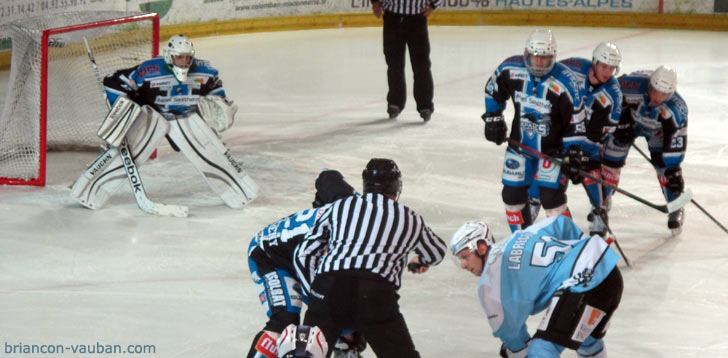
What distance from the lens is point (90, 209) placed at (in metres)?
6.30

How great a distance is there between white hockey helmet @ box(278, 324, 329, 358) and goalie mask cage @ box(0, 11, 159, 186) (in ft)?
14.3

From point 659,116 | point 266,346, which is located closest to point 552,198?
point 659,116

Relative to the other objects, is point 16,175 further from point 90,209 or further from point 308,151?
point 308,151

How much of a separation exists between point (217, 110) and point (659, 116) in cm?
257

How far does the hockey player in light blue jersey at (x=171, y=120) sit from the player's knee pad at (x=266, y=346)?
9.37 ft

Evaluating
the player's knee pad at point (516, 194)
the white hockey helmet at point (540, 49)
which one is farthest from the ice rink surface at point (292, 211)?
the white hockey helmet at point (540, 49)

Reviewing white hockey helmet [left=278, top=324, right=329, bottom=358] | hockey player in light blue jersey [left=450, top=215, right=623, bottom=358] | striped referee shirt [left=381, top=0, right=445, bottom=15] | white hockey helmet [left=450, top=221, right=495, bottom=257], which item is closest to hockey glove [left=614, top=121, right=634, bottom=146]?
hockey player in light blue jersey [left=450, top=215, right=623, bottom=358]

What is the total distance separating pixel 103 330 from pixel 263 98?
5293 millimetres

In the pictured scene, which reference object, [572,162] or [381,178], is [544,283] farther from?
[572,162]

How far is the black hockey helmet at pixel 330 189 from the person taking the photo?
3.77m

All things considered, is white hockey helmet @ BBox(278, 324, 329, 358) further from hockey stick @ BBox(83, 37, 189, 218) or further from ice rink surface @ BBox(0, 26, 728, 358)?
hockey stick @ BBox(83, 37, 189, 218)

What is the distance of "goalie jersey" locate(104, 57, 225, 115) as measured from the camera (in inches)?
244

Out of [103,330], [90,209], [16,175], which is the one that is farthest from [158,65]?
[103,330]

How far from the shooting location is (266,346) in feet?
11.6
